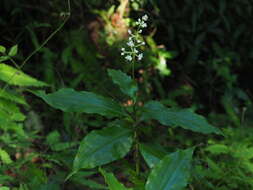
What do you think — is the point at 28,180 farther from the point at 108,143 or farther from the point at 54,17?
the point at 54,17

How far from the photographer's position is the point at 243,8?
400cm

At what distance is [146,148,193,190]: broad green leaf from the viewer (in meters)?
1.21

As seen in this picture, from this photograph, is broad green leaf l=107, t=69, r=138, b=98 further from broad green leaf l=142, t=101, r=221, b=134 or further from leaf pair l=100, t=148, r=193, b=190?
leaf pair l=100, t=148, r=193, b=190

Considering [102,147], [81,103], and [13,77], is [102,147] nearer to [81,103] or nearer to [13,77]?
[81,103]

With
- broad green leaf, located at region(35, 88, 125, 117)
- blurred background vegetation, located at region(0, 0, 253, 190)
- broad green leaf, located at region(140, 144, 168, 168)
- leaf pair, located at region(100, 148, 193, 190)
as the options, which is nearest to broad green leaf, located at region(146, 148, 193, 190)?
leaf pair, located at region(100, 148, 193, 190)

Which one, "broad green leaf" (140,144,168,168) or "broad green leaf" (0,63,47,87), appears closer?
"broad green leaf" (140,144,168,168)

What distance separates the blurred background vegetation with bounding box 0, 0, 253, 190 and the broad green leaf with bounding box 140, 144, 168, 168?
1.58m

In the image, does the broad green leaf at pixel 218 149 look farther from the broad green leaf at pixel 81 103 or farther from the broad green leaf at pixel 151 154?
the broad green leaf at pixel 81 103

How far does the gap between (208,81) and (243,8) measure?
78 cm

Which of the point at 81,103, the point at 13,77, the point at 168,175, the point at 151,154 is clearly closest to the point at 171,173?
the point at 168,175

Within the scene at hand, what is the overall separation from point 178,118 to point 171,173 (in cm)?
22

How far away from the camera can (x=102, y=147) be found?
1.32 meters

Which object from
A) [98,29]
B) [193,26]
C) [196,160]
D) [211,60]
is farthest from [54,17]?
[196,160]

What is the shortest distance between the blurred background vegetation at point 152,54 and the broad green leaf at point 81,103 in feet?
5.20
